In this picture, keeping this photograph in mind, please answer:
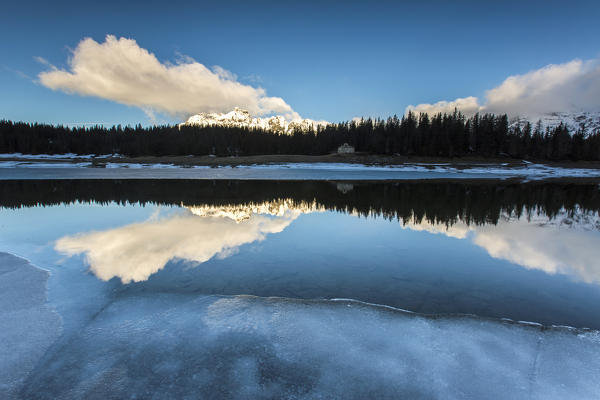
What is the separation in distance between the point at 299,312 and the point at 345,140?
96.4 meters

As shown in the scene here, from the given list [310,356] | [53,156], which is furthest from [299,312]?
[53,156]

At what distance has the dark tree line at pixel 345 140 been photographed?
250 feet

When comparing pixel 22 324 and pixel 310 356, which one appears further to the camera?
pixel 22 324

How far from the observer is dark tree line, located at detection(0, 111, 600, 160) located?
76188 millimetres

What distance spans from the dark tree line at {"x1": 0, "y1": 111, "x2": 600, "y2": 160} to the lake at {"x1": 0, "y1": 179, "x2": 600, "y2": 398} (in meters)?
76.9

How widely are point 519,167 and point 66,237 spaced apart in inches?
3069

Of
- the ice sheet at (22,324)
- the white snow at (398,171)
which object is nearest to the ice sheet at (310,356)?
the ice sheet at (22,324)

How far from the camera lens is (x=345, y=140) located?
97.1m

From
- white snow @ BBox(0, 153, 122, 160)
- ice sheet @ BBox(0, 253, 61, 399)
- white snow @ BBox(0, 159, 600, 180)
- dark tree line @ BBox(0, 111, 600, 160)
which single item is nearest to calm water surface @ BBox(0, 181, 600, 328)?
ice sheet @ BBox(0, 253, 61, 399)

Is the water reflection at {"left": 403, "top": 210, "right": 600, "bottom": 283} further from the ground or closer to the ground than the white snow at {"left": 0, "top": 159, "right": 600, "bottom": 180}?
closer to the ground

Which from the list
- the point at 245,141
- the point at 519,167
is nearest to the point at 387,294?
the point at 519,167

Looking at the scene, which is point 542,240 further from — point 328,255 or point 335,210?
point 335,210

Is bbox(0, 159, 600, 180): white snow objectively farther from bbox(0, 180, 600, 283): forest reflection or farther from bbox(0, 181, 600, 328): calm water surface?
bbox(0, 181, 600, 328): calm water surface

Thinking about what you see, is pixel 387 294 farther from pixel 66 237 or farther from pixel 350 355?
pixel 66 237
